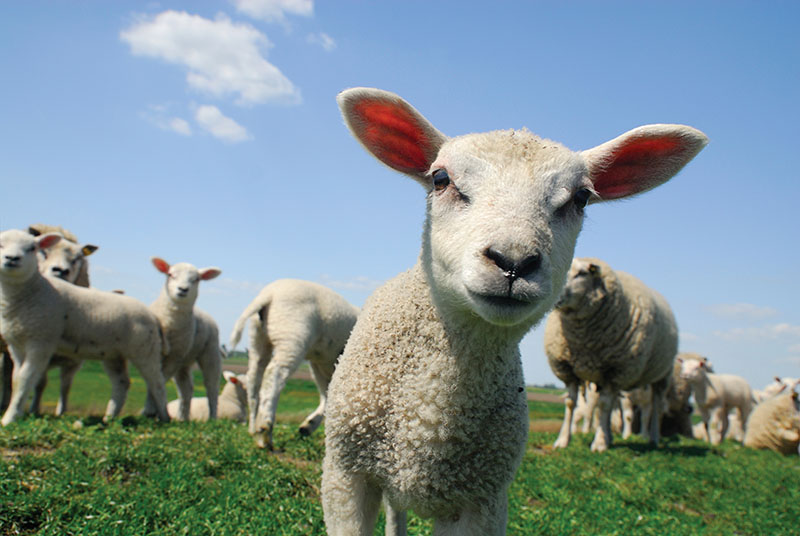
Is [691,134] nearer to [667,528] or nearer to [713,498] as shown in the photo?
[667,528]

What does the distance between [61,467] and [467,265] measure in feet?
13.2

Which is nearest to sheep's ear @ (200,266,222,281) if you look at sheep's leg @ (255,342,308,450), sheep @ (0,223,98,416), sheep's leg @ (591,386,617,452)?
sheep @ (0,223,98,416)

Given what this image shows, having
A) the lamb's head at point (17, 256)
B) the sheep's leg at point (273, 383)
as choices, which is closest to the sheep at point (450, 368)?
the sheep's leg at point (273, 383)

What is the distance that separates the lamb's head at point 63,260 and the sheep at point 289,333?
349cm

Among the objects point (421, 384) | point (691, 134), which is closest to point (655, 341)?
point (691, 134)

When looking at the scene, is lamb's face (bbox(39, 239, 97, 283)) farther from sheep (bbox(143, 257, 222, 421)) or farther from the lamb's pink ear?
the lamb's pink ear

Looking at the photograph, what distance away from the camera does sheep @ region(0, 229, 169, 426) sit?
6.63 metres

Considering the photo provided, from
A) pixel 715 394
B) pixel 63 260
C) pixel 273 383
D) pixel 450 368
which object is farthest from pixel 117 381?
pixel 715 394

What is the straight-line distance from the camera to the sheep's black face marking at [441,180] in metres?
2.40

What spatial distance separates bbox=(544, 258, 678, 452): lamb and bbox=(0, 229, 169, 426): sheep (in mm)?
6136

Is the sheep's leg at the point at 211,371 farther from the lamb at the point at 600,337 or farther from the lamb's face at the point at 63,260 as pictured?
the lamb at the point at 600,337

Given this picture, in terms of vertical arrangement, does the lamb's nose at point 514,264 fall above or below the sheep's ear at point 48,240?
below

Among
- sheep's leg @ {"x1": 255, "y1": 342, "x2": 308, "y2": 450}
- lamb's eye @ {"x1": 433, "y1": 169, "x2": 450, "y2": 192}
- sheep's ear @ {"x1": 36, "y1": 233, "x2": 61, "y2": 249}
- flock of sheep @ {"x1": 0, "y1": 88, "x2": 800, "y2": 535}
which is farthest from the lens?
sheep's ear @ {"x1": 36, "y1": 233, "x2": 61, "y2": 249}

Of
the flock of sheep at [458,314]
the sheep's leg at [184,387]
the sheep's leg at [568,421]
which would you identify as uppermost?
the flock of sheep at [458,314]
